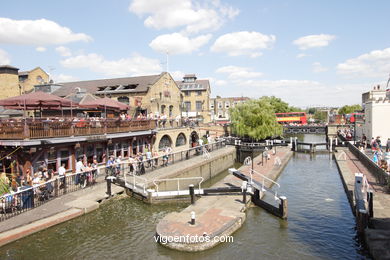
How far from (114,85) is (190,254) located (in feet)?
95.7

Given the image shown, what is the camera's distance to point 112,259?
31.2 feet

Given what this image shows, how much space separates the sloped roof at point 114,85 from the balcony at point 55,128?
42.2 ft

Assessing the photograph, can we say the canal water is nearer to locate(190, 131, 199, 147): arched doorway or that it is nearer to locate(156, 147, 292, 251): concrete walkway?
locate(156, 147, 292, 251): concrete walkway

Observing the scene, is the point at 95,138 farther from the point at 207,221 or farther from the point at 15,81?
the point at 15,81

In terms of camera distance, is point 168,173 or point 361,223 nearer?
point 361,223

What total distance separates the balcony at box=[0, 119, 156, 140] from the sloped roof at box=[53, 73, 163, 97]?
12.9 m

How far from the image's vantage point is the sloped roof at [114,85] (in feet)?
108

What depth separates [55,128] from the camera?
15.5 m

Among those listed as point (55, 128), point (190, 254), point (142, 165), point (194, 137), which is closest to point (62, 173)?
point (55, 128)

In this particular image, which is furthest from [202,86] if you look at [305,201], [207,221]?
[207,221]

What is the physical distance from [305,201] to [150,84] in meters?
21.5

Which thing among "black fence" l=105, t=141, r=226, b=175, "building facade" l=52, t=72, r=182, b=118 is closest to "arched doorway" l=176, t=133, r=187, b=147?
"building facade" l=52, t=72, r=182, b=118

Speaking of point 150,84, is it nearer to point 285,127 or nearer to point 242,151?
point 242,151

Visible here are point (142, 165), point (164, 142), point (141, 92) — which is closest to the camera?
point (142, 165)
